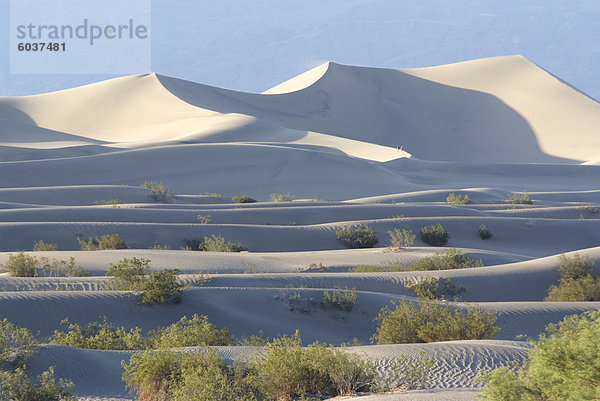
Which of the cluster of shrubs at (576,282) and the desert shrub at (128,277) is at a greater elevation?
the desert shrub at (128,277)

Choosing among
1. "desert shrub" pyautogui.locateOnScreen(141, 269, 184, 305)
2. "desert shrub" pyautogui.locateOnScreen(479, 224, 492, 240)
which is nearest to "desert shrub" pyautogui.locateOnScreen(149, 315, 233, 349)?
"desert shrub" pyautogui.locateOnScreen(141, 269, 184, 305)

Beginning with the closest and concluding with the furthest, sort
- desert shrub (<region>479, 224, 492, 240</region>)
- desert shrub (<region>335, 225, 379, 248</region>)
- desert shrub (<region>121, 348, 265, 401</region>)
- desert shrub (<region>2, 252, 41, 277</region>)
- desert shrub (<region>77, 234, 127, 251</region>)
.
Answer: desert shrub (<region>121, 348, 265, 401</region>) < desert shrub (<region>2, 252, 41, 277</region>) < desert shrub (<region>77, 234, 127, 251</region>) < desert shrub (<region>335, 225, 379, 248</region>) < desert shrub (<region>479, 224, 492, 240</region>)

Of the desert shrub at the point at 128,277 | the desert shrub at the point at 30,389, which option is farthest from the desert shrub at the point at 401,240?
the desert shrub at the point at 30,389

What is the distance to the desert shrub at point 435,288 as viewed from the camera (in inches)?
604

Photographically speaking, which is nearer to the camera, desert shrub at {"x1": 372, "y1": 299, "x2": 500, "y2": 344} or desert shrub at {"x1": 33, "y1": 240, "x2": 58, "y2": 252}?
desert shrub at {"x1": 372, "y1": 299, "x2": 500, "y2": 344}

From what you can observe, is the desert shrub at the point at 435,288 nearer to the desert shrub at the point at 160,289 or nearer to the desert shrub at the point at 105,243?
the desert shrub at the point at 160,289

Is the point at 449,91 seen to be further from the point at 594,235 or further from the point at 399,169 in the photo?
the point at 594,235

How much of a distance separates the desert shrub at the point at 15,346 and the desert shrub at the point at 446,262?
34.5ft

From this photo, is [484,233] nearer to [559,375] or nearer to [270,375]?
[270,375]

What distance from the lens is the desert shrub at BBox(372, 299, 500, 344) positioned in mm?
11125

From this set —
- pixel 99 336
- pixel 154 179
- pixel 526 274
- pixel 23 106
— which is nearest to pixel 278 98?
pixel 23 106

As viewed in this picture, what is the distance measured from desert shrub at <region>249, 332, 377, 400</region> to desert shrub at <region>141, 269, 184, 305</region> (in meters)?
5.15

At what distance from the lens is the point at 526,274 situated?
55.7 ft

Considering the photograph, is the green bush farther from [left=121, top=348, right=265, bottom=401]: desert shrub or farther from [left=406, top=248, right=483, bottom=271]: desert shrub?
[left=121, top=348, right=265, bottom=401]: desert shrub
